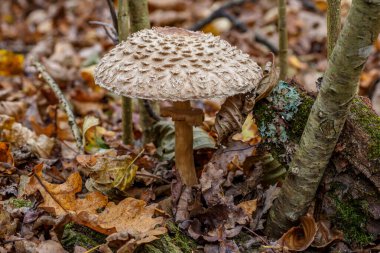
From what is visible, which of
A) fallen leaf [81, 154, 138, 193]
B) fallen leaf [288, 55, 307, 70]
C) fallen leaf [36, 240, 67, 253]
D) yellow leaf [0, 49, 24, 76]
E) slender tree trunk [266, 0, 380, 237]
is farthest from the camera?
fallen leaf [288, 55, 307, 70]

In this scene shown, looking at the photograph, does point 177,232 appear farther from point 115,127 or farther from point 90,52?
point 90,52

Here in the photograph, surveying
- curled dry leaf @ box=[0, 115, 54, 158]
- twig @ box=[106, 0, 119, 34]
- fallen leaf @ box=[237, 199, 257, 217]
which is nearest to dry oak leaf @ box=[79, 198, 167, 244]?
fallen leaf @ box=[237, 199, 257, 217]

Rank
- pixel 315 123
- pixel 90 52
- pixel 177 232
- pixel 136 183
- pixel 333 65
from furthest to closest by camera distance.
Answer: pixel 90 52, pixel 136 183, pixel 177 232, pixel 315 123, pixel 333 65

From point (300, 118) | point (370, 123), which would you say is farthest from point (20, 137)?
point (370, 123)

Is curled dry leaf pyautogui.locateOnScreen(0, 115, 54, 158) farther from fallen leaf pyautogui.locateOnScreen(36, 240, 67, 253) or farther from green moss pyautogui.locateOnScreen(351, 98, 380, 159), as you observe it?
green moss pyautogui.locateOnScreen(351, 98, 380, 159)

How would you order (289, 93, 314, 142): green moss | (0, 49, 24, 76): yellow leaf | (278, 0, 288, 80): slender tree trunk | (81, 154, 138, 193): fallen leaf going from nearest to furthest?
(289, 93, 314, 142): green moss < (81, 154, 138, 193): fallen leaf < (278, 0, 288, 80): slender tree trunk < (0, 49, 24, 76): yellow leaf

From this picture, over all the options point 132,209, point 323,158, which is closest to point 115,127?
point 132,209
